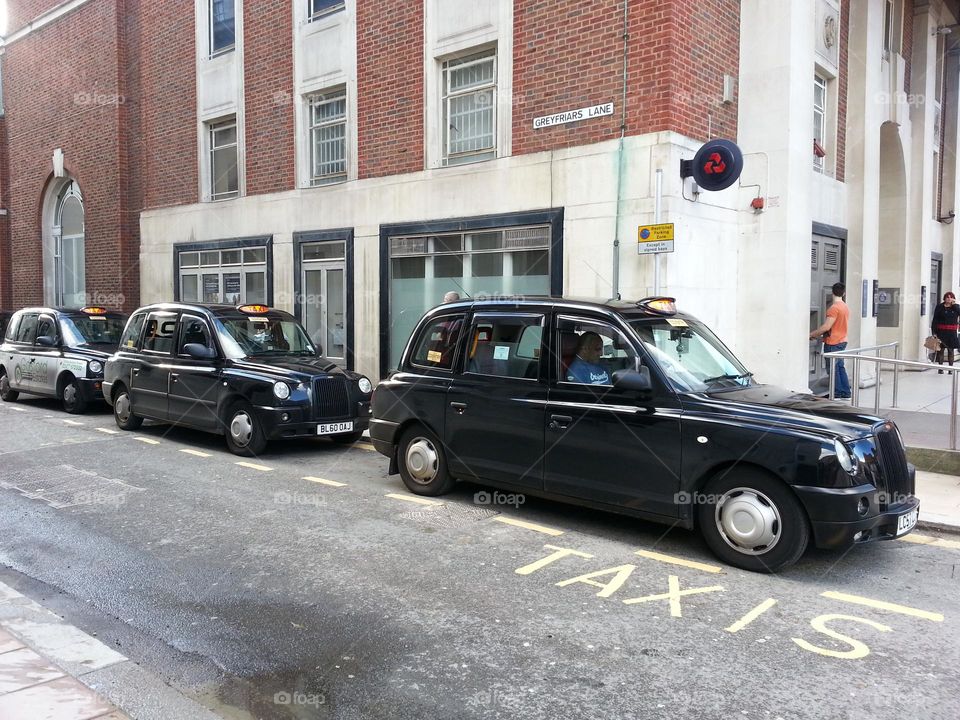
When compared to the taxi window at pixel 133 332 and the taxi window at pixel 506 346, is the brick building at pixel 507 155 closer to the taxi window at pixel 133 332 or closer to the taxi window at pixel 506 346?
the taxi window at pixel 506 346

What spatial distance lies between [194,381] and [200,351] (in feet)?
1.67

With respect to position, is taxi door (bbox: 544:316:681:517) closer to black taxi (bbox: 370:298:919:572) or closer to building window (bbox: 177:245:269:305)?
black taxi (bbox: 370:298:919:572)

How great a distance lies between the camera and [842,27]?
1416 centimetres

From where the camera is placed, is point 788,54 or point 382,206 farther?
point 382,206

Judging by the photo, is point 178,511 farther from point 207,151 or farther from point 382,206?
point 207,151

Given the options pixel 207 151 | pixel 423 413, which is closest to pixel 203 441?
pixel 423 413

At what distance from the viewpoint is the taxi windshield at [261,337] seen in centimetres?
980

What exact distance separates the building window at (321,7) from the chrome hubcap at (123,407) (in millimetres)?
8396

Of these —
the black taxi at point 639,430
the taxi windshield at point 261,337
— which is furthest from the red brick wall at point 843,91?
the taxi windshield at point 261,337

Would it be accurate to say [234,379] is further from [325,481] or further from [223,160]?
[223,160]

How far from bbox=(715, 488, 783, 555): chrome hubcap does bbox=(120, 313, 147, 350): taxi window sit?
867 centimetres

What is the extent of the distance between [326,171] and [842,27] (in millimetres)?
9918

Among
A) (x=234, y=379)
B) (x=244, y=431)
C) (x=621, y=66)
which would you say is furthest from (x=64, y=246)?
(x=621, y=66)

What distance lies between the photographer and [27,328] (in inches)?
549
